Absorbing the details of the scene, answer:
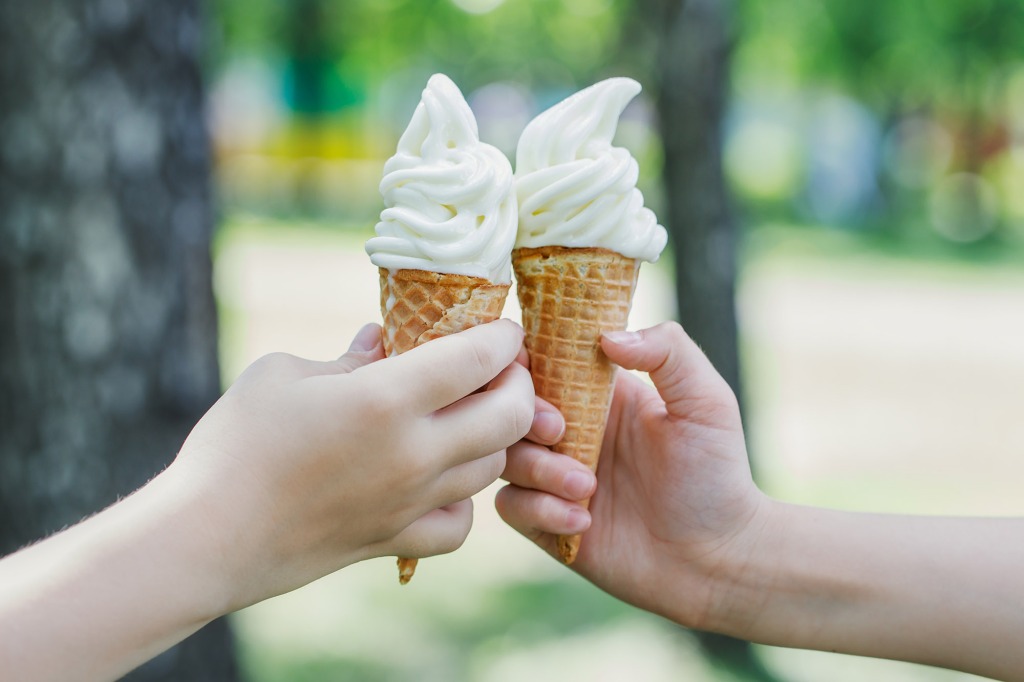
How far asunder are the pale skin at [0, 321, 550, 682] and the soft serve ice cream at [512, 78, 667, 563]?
1.15ft

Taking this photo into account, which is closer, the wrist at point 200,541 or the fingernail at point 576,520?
the wrist at point 200,541

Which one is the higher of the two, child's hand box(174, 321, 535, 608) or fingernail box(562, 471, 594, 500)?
child's hand box(174, 321, 535, 608)

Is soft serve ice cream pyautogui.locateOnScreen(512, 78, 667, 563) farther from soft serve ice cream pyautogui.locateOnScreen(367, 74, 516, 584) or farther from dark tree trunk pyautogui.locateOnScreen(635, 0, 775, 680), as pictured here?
dark tree trunk pyautogui.locateOnScreen(635, 0, 775, 680)

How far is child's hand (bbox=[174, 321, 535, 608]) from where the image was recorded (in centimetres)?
167

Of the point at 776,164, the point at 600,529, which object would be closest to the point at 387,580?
the point at 600,529

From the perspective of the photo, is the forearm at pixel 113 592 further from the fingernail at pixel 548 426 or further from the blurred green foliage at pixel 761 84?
the blurred green foliage at pixel 761 84

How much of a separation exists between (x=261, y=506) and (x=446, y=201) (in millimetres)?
797

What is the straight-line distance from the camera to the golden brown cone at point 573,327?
7.28 feet

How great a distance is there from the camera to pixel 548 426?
7.08 feet

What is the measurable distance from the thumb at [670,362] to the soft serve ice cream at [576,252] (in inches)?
3.3

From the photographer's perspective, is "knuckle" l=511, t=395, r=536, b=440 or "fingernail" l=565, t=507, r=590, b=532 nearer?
"knuckle" l=511, t=395, r=536, b=440

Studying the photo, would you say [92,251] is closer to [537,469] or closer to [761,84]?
[537,469]

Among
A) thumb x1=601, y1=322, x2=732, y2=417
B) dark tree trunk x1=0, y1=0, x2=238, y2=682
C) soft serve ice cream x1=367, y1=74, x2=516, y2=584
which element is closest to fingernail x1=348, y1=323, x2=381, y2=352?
soft serve ice cream x1=367, y1=74, x2=516, y2=584

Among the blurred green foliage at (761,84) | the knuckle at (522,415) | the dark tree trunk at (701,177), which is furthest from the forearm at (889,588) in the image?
the blurred green foliage at (761,84)
